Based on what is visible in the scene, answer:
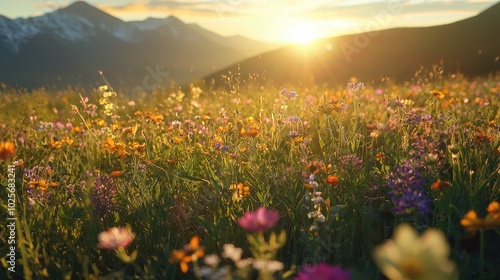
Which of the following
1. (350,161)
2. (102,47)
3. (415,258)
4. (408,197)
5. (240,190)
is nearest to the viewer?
(415,258)

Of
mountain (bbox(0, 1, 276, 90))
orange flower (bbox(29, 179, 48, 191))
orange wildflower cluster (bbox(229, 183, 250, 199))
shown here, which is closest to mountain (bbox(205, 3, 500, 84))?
orange wildflower cluster (bbox(229, 183, 250, 199))

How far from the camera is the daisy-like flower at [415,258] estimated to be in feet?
2.43

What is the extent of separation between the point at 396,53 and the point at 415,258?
3239 centimetres

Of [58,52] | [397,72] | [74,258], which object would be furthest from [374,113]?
[58,52]

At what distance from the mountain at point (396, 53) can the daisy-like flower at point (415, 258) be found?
27047 millimetres

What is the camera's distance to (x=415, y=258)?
0.76 metres

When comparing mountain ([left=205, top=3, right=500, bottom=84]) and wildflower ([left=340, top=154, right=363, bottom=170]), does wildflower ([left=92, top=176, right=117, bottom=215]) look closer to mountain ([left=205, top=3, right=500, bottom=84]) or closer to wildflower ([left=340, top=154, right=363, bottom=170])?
wildflower ([left=340, top=154, right=363, bottom=170])

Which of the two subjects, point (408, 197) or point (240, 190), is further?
point (240, 190)

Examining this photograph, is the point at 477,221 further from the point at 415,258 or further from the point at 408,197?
the point at 415,258

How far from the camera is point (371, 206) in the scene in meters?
2.51

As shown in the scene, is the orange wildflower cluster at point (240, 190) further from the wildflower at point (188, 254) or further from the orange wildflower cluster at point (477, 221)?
the orange wildflower cluster at point (477, 221)

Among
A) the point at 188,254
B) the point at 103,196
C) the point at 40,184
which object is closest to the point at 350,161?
the point at 103,196

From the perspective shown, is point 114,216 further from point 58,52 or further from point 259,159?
point 58,52

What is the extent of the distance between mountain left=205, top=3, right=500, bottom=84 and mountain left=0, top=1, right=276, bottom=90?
84293mm
